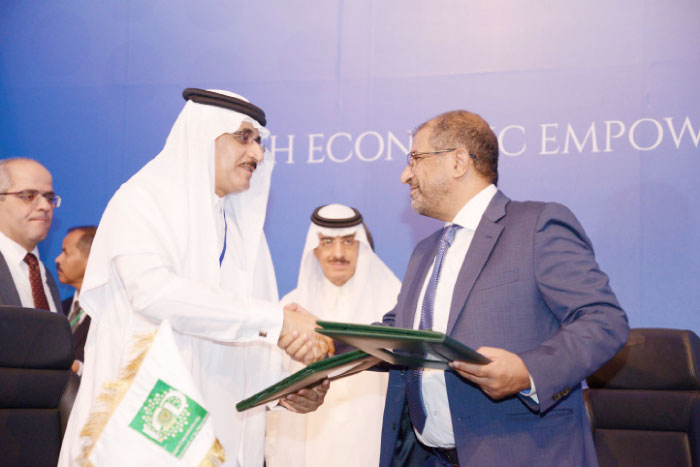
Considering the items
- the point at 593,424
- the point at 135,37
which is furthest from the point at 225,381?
the point at 135,37

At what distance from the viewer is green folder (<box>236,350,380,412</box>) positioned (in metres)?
2.12

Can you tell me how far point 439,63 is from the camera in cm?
517

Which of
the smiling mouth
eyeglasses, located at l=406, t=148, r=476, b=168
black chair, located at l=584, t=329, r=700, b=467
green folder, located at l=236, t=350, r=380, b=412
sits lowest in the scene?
black chair, located at l=584, t=329, r=700, b=467

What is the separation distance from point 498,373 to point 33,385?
1.64 metres

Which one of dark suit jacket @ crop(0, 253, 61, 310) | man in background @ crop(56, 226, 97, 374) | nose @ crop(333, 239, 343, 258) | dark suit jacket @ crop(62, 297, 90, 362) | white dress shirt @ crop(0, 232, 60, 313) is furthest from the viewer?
man in background @ crop(56, 226, 97, 374)

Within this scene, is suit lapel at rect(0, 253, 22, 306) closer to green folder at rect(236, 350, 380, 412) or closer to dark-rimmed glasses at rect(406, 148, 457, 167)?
green folder at rect(236, 350, 380, 412)

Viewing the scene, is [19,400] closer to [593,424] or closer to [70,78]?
[593,424]

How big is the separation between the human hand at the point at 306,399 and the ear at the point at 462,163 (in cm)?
87

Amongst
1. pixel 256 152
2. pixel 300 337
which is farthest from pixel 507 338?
pixel 256 152

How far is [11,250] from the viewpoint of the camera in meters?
4.38

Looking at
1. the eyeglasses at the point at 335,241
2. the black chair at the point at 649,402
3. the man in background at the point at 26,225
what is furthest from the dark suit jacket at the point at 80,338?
the black chair at the point at 649,402

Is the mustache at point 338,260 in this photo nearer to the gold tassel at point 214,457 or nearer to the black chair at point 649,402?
the black chair at point 649,402

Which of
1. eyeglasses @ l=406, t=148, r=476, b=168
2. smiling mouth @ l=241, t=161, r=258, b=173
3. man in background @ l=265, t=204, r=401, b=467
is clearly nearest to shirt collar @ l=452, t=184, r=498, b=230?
eyeglasses @ l=406, t=148, r=476, b=168

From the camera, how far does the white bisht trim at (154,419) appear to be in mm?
2156
